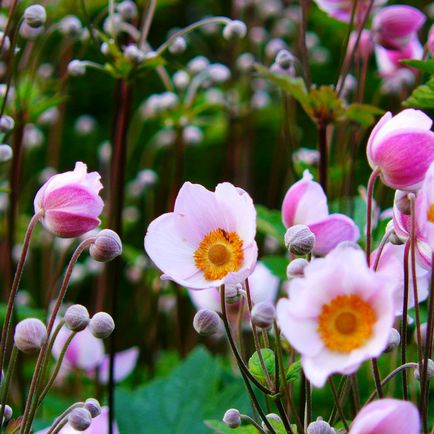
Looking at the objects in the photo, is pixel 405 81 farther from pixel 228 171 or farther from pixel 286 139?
pixel 228 171

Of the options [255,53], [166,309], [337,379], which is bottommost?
[166,309]

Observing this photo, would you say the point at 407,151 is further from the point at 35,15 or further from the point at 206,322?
the point at 35,15

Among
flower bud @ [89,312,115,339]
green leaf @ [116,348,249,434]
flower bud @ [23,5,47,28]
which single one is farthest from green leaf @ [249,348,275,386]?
flower bud @ [23,5,47,28]

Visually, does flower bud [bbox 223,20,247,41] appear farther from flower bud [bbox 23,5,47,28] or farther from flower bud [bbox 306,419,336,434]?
flower bud [bbox 306,419,336,434]

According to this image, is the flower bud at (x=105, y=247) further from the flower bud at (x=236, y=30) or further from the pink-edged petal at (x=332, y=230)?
the flower bud at (x=236, y=30)

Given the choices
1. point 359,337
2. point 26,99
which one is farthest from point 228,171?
point 359,337

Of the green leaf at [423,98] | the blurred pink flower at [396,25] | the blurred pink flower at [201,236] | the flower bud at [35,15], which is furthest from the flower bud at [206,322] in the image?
the blurred pink flower at [396,25]

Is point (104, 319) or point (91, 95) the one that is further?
point (91, 95)
